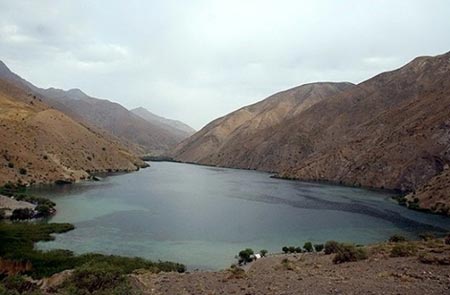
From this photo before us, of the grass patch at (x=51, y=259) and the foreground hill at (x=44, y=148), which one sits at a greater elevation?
the foreground hill at (x=44, y=148)

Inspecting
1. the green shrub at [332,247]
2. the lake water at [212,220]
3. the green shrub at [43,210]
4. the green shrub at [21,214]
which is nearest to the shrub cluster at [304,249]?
the lake water at [212,220]

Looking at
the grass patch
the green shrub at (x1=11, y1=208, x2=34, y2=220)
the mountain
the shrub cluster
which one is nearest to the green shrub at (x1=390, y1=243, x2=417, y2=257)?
the shrub cluster

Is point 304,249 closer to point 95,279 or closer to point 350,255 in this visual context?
point 350,255

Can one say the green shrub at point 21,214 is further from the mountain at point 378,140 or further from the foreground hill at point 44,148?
the mountain at point 378,140

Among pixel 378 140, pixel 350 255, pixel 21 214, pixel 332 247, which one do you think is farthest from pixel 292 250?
pixel 378 140

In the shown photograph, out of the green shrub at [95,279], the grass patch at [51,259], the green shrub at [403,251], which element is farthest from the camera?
the grass patch at [51,259]

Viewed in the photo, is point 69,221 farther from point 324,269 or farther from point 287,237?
point 324,269
